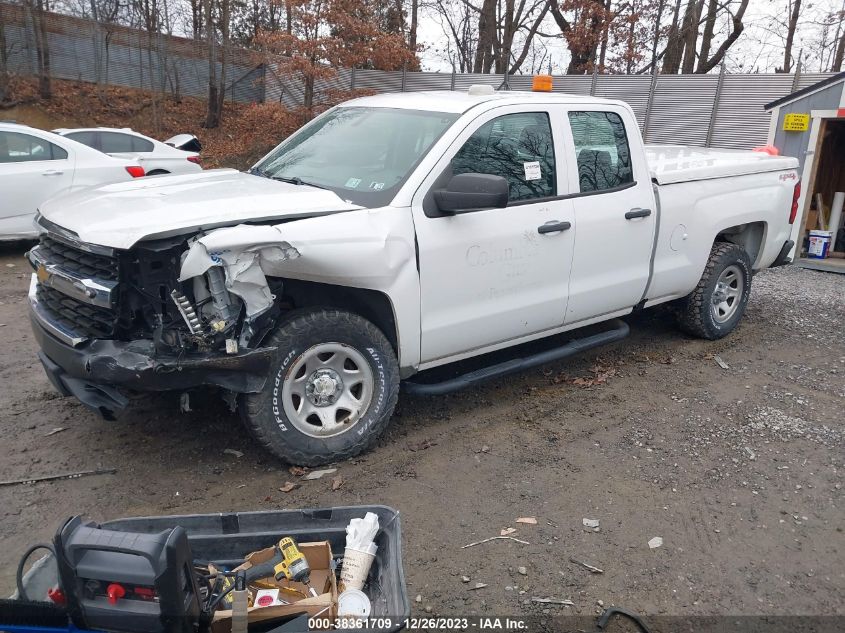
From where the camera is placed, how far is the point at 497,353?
18.2 ft

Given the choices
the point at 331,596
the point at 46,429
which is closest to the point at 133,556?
the point at 331,596

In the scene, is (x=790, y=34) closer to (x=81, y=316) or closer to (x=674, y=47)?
(x=674, y=47)

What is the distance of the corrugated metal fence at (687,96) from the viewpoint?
1401 centimetres

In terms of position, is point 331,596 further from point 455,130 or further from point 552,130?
point 552,130

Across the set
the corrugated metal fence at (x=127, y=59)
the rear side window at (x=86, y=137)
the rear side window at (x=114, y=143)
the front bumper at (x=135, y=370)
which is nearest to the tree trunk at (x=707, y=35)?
the corrugated metal fence at (x=127, y=59)

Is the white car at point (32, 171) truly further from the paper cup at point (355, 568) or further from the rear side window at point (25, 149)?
the paper cup at point (355, 568)

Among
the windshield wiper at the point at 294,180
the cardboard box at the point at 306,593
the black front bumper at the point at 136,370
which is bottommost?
the cardboard box at the point at 306,593

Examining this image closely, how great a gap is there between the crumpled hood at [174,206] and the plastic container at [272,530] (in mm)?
1239

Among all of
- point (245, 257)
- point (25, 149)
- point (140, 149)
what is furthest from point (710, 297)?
point (140, 149)

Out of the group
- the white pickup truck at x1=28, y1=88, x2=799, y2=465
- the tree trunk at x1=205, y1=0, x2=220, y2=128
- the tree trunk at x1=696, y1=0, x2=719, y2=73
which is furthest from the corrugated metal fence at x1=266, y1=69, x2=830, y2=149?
the white pickup truck at x1=28, y1=88, x2=799, y2=465

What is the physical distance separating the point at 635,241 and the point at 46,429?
13.4 ft

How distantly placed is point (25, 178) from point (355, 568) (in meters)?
7.46

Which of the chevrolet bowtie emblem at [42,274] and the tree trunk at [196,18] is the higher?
the tree trunk at [196,18]

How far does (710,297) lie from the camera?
6.01m
